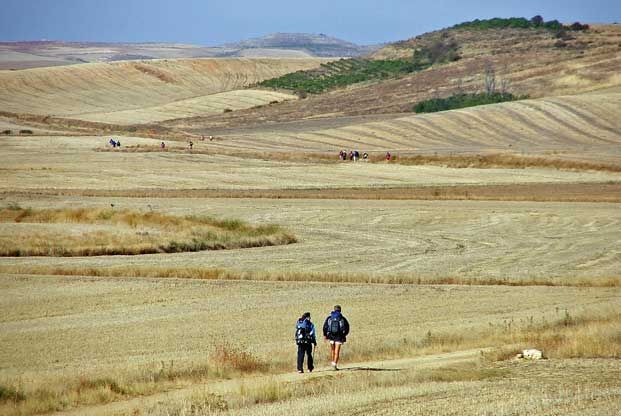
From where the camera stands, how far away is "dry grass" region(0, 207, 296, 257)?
3834cm

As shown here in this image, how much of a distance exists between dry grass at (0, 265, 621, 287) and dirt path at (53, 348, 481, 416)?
379 inches

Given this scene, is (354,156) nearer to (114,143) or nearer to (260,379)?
(114,143)

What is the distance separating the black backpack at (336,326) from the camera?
21.1 metres

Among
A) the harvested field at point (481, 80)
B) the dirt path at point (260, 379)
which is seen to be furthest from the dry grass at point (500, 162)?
the dirt path at point (260, 379)

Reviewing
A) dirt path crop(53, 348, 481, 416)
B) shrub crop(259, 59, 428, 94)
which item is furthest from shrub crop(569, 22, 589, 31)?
dirt path crop(53, 348, 481, 416)

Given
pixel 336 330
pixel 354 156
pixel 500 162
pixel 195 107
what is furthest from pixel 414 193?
pixel 195 107

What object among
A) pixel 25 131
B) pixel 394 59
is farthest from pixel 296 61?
pixel 25 131

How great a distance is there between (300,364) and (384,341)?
351 cm

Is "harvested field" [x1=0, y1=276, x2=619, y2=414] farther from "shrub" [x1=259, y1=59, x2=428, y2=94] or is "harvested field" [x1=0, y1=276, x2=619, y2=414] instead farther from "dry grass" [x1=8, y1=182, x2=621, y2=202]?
"shrub" [x1=259, y1=59, x2=428, y2=94]

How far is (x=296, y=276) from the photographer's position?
33.6 metres

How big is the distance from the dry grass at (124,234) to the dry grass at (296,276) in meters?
3.95

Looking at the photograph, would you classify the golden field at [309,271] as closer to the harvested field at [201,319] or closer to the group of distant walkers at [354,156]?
the harvested field at [201,319]

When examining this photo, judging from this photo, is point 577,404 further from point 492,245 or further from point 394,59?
point 394,59

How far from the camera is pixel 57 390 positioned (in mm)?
19062
